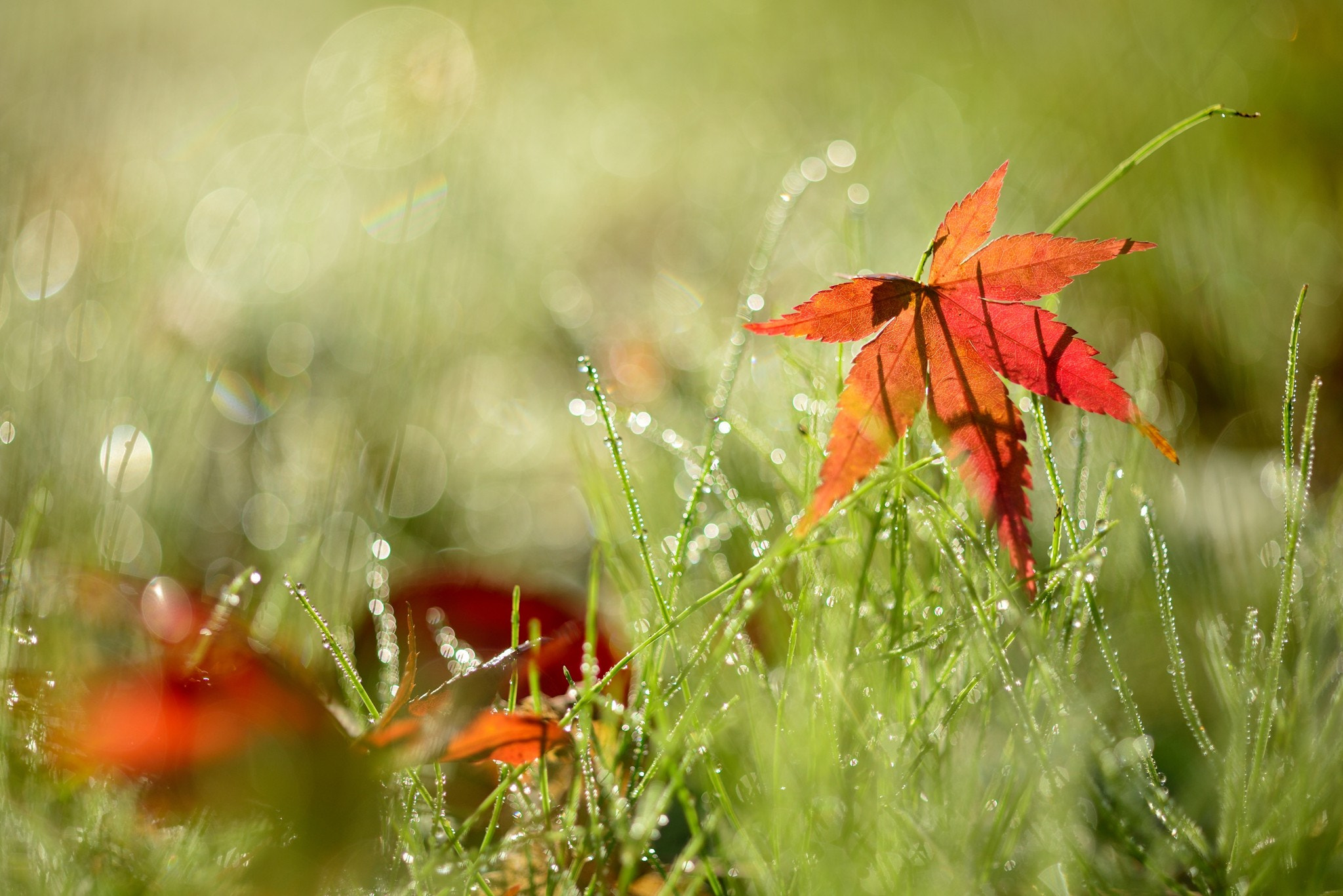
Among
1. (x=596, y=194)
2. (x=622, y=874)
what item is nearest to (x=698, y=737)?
(x=622, y=874)

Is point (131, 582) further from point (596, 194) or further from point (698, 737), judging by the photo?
point (596, 194)

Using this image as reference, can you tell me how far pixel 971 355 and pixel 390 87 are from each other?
194 cm

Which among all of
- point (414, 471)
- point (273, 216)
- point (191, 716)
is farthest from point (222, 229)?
point (191, 716)

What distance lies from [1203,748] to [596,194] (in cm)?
173

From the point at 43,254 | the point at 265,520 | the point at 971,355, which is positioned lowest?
the point at 265,520

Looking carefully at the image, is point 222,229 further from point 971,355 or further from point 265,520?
point 971,355

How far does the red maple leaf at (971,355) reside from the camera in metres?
0.41

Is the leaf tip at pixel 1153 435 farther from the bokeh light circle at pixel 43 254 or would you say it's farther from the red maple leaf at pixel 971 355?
the bokeh light circle at pixel 43 254

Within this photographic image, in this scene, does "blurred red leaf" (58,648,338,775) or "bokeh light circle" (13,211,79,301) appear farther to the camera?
"bokeh light circle" (13,211,79,301)

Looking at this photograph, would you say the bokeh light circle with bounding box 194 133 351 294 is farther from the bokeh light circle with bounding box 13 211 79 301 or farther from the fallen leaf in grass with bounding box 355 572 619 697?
the fallen leaf in grass with bounding box 355 572 619 697

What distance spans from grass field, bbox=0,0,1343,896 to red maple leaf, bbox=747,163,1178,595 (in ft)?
0.10

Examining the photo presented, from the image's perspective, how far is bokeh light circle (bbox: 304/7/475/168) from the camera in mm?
1799

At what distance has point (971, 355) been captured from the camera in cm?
46

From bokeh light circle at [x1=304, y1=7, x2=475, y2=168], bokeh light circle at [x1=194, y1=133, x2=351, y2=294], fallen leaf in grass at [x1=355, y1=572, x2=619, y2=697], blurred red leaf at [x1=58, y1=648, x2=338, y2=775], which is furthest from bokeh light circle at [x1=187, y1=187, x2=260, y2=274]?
blurred red leaf at [x1=58, y1=648, x2=338, y2=775]
